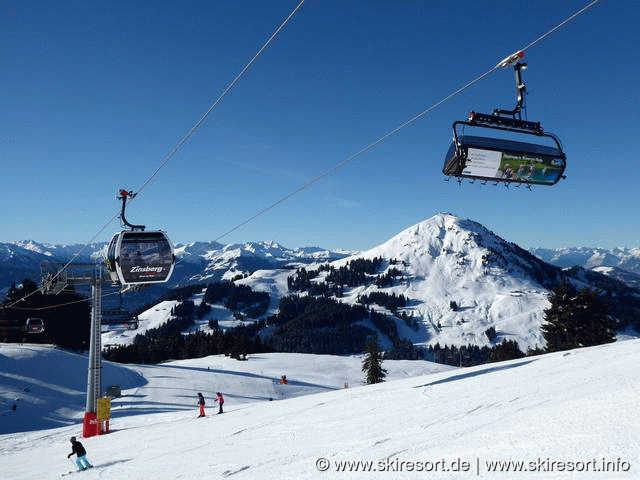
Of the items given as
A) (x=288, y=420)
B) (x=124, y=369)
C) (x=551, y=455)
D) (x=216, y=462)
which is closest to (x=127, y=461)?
(x=216, y=462)

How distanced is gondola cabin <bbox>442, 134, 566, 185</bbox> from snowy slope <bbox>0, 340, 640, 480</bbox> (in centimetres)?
520

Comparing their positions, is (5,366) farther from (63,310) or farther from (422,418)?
(422,418)

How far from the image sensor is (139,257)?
1980 centimetres

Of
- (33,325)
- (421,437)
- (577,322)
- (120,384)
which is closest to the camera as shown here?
(421,437)

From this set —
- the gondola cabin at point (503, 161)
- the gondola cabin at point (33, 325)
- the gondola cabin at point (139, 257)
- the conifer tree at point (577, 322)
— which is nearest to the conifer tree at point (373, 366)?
the conifer tree at point (577, 322)

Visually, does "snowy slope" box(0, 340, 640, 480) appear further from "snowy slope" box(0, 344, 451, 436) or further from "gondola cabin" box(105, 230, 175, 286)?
"snowy slope" box(0, 344, 451, 436)

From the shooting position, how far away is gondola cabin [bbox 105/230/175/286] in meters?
19.4

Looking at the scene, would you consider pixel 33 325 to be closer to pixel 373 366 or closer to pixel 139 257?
pixel 139 257

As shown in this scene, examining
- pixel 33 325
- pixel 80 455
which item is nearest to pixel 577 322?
pixel 80 455

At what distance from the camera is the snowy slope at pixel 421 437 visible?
7.30 metres

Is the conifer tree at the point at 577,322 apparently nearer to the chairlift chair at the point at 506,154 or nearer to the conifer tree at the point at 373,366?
the conifer tree at the point at 373,366

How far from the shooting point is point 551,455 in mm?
7066

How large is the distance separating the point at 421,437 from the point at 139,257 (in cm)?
1427

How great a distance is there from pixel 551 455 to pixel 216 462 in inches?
319
